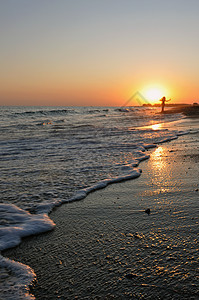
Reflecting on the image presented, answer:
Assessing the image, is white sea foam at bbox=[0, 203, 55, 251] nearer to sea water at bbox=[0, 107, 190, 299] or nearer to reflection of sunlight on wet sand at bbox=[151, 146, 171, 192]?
sea water at bbox=[0, 107, 190, 299]

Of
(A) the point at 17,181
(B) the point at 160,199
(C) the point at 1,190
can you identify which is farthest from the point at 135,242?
(A) the point at 17,181

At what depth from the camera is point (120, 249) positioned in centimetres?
308

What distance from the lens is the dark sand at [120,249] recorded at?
2.41m

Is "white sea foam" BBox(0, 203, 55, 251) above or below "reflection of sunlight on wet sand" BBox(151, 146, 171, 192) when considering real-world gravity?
below

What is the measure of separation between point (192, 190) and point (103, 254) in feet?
9.60

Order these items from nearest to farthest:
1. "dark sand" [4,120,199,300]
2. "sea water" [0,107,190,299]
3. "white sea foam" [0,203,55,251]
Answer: "dark sand" [4,120,199,300] → "sea water" [0,107,190,299] → "white sea foam" [0,203,55,251]

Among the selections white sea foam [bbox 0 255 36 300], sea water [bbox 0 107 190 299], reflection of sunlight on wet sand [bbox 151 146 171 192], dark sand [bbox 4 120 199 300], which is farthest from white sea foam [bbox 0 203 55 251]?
reflection of sunlight on wet sand [bbox 151 146 171 192]

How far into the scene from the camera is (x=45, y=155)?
9961 millimetres

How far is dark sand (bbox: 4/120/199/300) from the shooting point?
2.41 m

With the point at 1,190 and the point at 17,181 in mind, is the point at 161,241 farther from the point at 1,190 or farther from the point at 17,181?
the point at 17,181

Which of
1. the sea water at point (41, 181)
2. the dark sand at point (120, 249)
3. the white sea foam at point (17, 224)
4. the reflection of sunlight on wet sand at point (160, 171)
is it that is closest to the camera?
the dark sand at point (120, 249)

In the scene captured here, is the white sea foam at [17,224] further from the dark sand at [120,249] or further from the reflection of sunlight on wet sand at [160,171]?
the reflection of sunlight on wet sand at [160,171]

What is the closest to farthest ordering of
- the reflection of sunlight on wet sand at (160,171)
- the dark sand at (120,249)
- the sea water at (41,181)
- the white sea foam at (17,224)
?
1. the dark sand at (120,249)
2. the sea water at (41,181)
3. the white sea foam at (17,224)
4. the reflection of sunlight on wet sand at (160,171)

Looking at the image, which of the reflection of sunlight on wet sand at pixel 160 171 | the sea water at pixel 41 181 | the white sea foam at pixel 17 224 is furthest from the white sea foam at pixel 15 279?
the reflection of sunlight on wet sand at pixel 160 171
